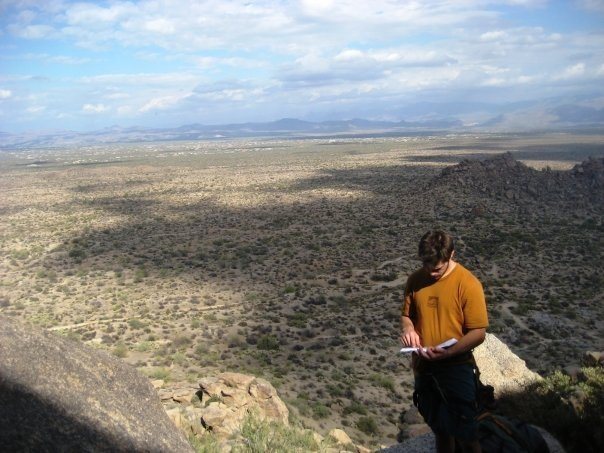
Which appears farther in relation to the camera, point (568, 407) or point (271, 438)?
point (271, 438)

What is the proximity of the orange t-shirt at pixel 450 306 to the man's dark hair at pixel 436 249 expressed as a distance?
0.20 m

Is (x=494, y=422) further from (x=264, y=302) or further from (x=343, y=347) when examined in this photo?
(x=264, y=302)

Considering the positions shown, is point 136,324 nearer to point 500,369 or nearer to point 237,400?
point 237,400

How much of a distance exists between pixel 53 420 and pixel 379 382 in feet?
33.9

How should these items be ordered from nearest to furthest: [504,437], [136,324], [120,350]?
[504,437] → [120,350] → [136,324]

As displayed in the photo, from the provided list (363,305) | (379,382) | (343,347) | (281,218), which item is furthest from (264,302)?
(281,218)

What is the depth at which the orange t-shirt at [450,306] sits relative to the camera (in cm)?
455

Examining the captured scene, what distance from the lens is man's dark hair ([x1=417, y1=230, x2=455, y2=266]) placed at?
14.8 feet

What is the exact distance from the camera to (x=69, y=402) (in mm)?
4746

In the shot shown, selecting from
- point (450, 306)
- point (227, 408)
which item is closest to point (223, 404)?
point (227, 408)

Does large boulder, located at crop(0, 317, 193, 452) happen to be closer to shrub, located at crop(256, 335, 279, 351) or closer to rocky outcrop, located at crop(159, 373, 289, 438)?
rocky outcrop, located at crop(159, 373, 289, 438)

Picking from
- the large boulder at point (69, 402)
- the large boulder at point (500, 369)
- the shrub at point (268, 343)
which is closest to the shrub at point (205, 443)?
the large boulder at point (69, 402)

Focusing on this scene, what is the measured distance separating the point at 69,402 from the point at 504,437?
4534 millimetres

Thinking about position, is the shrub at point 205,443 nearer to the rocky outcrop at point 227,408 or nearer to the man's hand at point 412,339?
the rocky outcrop at point 227,408
